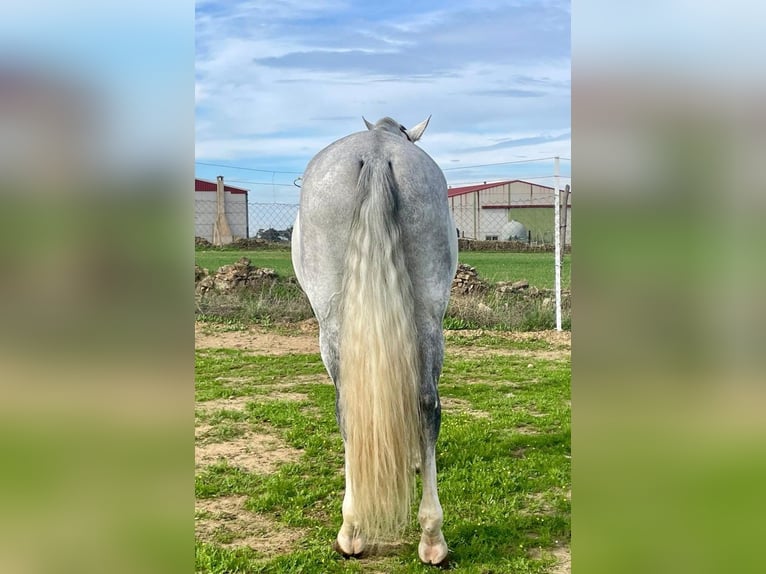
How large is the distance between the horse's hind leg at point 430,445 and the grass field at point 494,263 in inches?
278

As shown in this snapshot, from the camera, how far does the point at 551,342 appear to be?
830 centimetres

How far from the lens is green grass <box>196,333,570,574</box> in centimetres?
302

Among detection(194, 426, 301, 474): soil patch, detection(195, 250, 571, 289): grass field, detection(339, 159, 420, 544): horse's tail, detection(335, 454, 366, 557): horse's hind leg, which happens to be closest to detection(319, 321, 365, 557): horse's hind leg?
detection(335, 454, 366, 557): horse's hind leg

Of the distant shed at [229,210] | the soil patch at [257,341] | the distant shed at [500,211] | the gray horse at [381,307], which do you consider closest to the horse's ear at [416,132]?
the gray horse at [381,307]

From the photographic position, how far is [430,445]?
2.94 meters

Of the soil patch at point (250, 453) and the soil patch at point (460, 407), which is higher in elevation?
the soil patch at point (460, 407)

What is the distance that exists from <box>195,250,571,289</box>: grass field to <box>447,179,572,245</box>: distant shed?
1854 mm

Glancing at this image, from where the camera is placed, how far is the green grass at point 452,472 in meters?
3.02

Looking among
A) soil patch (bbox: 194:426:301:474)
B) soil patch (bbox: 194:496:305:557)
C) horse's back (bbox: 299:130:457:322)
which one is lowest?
soil patch (bbox: 194:496:305:557)

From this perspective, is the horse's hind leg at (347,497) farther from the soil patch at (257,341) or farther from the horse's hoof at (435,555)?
the soil patch at (257,341)
